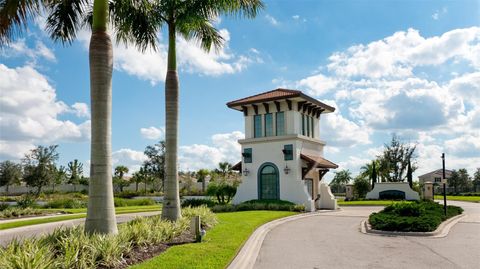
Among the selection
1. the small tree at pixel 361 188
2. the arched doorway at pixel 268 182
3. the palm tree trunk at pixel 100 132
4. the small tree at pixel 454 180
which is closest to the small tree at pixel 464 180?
the small tree at pixel 454 180

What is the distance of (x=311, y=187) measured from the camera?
97.0ft

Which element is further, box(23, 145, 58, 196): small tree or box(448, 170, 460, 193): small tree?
box(448, 170, 460, 193): small tree

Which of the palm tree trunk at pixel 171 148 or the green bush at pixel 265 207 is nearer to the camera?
the palm tree trunk at pixel 171 148

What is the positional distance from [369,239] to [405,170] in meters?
44.7

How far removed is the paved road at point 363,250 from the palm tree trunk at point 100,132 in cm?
402

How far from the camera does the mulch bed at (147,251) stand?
347 inches

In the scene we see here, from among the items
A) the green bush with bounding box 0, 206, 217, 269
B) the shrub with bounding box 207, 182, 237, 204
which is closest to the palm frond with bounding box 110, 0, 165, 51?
the green bush with bounding box 0, 206, 217, 269

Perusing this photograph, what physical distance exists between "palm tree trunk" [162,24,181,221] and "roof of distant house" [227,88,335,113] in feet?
45.0

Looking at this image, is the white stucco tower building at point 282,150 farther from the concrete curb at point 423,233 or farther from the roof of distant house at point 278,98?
the concrete curb at point 423,233

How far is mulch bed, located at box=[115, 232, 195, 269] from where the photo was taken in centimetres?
881

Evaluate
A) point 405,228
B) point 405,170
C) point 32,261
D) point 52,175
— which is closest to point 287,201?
point 405,228

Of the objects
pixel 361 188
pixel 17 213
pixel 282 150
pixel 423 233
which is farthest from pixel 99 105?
pixel 361 188

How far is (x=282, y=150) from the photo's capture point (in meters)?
27.9

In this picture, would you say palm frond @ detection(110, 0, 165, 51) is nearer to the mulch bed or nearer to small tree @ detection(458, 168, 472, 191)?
the mulch bed
